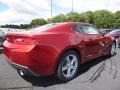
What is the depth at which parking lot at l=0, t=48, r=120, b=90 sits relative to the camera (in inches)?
237

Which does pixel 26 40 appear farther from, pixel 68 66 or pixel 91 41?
pixel 91 41

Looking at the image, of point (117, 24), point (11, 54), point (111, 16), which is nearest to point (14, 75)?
point (11, 54)

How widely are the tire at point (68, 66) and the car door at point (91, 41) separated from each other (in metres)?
0.53

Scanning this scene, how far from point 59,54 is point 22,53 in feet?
2.95

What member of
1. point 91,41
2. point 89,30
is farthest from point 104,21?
point 91,41

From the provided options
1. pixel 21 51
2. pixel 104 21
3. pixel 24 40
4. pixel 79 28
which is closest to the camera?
pixel 21 51

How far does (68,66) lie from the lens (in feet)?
21.5

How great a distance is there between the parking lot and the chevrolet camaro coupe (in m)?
0.26

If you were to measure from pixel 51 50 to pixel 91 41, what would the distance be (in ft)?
6.11

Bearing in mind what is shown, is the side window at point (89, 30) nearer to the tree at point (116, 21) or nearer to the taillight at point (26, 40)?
the taillight at point (26, 40)

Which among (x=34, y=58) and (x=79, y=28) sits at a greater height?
(x=79, y=28)

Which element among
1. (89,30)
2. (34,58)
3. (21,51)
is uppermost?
(89,30)

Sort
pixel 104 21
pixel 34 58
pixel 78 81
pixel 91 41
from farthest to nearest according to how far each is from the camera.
Result: pixel 104 21, pixel 91 41, pixel 78 81, pixel 34 58

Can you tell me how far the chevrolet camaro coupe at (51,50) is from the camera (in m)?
5.79
